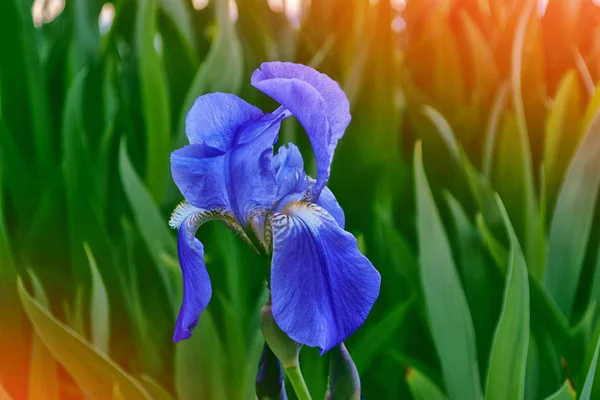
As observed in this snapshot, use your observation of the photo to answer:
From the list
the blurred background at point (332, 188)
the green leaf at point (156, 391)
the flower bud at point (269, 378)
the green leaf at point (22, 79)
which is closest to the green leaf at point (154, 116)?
the blurred background at point (332, 188)

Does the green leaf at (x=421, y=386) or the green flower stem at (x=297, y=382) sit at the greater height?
the green flower stem at (x=297, y=382)

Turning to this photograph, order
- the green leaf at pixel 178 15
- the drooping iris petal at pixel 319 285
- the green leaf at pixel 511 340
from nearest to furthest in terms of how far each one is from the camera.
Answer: the drooping iris petal at pixel 319 285
the green leaf at pixel 511 340
the green leaf at pixel 178 15

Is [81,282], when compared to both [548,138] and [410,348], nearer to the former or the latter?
[410,348]

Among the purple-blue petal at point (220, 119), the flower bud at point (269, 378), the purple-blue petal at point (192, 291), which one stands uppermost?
the purple-blue petal at point (220, 119)

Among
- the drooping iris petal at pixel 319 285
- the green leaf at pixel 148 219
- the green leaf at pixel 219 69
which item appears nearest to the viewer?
the drooping iris petal at pixel 319 285

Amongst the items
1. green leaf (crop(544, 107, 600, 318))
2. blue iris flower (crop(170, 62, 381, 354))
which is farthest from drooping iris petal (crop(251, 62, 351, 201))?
green leaf (crop(544, 107, 600, 318))

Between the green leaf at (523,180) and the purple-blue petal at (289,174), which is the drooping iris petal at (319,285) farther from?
the green leaf at (523,180)
